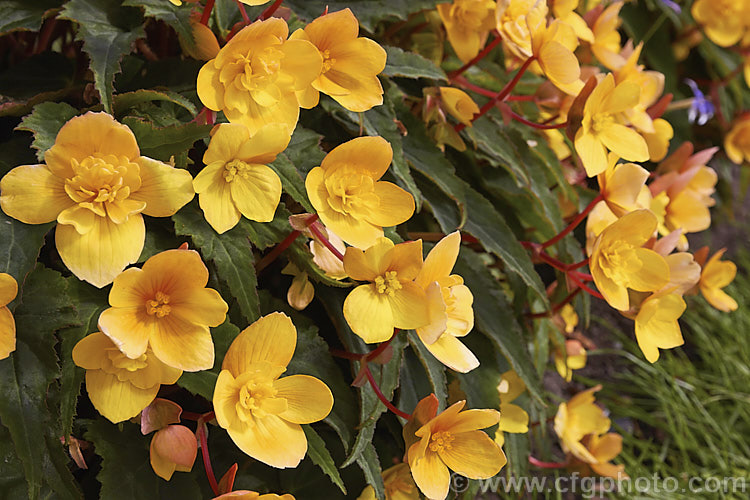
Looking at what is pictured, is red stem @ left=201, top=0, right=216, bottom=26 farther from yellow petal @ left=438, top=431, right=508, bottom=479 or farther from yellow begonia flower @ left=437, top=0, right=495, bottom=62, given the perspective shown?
Result: yellow petal @ left=438, top=431, right=508, bottom=479

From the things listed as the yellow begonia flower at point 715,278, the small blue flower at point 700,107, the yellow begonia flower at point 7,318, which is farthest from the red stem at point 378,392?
the small blue flower at point 700,107

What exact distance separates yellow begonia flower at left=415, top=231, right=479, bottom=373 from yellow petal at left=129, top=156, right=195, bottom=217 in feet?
0.68

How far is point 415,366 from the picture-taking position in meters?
0.82

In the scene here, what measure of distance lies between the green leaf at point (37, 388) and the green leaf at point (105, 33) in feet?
0.58

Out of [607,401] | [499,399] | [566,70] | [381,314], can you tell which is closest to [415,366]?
[499,399]

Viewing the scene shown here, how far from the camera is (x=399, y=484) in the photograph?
76 centimetres

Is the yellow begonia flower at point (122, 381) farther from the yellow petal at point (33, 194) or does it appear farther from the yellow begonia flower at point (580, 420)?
the yellow begonia flower at point (580, 420)

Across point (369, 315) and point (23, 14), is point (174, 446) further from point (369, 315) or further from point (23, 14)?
point (23, 14)

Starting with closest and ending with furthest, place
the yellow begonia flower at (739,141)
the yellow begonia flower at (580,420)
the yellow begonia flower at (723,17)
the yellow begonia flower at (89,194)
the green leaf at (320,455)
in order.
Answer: the yellow begonia flower at (89,194) < the green leaf at (320,455) < the yellow begonia flower at (580,420) < the yellow begonia flower at (723,17) < the yellow begonia flower at (739,141)

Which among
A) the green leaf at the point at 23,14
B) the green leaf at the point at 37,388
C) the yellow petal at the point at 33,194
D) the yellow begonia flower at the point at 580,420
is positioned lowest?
the yellow begonia flower at the point at 580,420

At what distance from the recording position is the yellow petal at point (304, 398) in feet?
1.87

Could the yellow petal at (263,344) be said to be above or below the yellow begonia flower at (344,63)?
below

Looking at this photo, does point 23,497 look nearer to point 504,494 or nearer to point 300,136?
point 300,136

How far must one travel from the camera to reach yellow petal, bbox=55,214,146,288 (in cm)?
52
